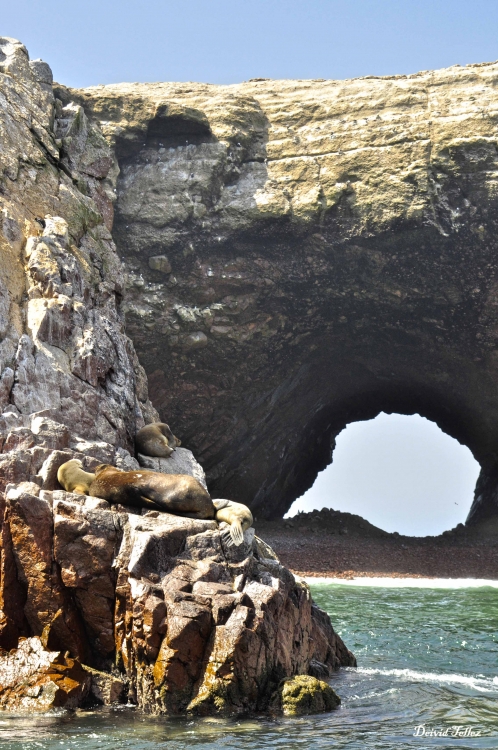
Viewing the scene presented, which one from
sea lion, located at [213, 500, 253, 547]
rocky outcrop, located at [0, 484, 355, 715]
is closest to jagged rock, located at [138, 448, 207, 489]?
sea lion, located at [213, 500, 253, 547]

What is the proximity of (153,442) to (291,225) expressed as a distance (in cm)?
1223

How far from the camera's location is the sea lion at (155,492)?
402 inches

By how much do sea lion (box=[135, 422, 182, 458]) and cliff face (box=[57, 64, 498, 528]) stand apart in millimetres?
10621

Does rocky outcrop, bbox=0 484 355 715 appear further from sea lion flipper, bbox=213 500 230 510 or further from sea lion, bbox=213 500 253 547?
sea lion flipper, bbox=213 500 230 510

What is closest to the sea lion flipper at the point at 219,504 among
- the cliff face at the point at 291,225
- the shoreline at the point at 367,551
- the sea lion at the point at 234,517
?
the sea lion at the point at 234,517

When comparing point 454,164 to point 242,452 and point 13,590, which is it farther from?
point 13,590

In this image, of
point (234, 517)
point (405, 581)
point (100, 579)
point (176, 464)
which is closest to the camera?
point (100, 579)

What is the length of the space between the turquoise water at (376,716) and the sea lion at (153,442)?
190 inches

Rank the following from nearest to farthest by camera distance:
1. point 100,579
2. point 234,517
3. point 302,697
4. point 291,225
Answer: point 302,697
point 100,579
point 234,517
point 291,225

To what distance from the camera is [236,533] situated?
31.4 ft

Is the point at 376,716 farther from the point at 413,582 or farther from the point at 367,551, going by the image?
the point at 367,551

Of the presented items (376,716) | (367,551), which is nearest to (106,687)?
(376,716)

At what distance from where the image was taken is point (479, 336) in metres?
26.3
